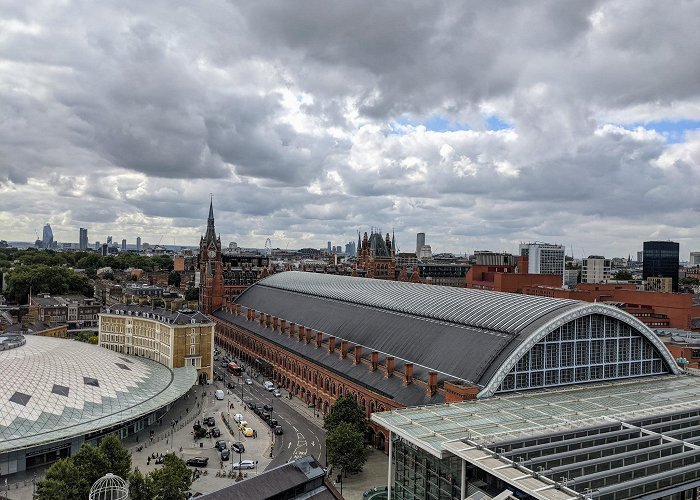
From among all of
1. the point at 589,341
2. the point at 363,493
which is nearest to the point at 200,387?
the point at 363,493

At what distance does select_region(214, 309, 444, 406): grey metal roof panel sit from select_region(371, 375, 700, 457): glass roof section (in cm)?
1148

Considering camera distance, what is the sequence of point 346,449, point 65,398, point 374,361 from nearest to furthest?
point 346,449 < point 65,398 < point 374,361

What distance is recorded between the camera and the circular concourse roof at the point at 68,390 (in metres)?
64.3

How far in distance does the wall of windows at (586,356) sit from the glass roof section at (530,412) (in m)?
2.06

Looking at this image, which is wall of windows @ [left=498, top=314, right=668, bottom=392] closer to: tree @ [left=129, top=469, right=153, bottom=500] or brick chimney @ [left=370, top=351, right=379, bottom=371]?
brick chimney @ [left=370, top=351, right=379, bottom=371]

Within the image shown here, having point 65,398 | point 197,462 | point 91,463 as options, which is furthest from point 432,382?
point 65,398

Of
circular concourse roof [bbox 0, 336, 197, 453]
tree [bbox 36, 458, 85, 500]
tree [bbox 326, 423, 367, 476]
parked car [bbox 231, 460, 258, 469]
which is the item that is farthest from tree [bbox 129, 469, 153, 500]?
tree [bbox 326, 423, 367, 476]

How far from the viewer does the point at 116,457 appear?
184 feet

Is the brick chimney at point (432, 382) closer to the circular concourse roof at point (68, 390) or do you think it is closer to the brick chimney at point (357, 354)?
the brick chimney at point (357, 354)

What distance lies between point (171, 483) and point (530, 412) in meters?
32.8

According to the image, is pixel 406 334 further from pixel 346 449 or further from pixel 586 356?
pixel 346 449

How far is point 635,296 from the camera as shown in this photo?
145000mm

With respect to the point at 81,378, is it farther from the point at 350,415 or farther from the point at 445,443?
the point at 445,443

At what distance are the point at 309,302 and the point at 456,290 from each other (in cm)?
3531
